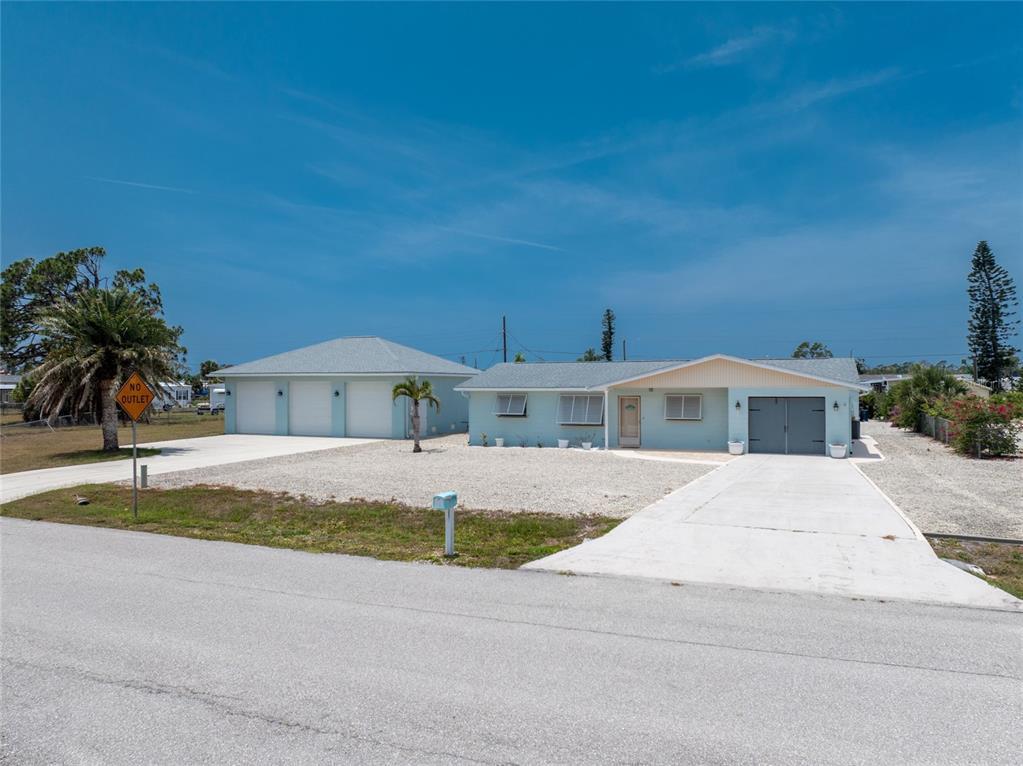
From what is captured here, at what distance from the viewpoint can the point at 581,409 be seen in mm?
25688

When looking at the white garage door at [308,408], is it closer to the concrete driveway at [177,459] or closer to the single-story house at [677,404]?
the concrete driveway at [177,459]

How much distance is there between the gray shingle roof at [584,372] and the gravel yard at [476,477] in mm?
3652

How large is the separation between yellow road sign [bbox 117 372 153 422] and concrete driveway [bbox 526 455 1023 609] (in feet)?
26.4

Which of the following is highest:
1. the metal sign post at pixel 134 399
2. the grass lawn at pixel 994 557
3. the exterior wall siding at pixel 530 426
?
the metal sign post at pixel 134 399

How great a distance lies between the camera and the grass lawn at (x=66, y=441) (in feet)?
70.0

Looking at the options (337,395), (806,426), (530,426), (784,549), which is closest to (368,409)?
(337,395)

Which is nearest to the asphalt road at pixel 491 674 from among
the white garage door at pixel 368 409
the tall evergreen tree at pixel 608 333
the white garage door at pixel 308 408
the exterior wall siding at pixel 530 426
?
the exterior wall siding at pixel 530 426

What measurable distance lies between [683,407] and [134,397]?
18.3m

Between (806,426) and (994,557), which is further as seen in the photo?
(806,426)

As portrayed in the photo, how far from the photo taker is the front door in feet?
83.3

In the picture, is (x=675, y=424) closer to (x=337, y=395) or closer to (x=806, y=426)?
(x=806, y=426)

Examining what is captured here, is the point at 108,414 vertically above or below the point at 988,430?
above

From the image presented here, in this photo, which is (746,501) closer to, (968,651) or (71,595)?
(968,651)

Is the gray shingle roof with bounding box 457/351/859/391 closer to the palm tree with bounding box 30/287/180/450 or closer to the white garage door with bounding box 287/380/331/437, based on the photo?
the white garage door with bounding box 287/380/331/437
